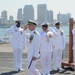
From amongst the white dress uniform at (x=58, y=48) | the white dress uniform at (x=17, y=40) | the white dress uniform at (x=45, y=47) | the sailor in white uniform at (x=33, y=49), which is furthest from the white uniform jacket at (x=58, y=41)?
the sailor in white uniform at (x=33, y=49)

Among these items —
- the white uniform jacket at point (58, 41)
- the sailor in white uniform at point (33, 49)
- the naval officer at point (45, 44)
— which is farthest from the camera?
the white uniform jacket at point (58, 41)

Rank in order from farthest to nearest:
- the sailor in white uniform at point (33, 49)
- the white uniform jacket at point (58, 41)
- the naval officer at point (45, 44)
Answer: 1. the white uniform jacket at point (58, 41)
2. the naval officer at point (45, 44)
3. the sailor in white uniform at point (33, 49)

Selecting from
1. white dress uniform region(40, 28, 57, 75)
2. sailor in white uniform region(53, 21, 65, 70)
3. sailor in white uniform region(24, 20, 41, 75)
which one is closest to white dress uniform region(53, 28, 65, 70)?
sailor in white uniform region(53, 21, 65, 70)

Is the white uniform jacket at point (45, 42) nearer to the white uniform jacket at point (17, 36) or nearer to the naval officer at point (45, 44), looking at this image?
the naval officer at point (45, 44)

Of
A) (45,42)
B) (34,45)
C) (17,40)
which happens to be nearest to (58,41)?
(17,40)

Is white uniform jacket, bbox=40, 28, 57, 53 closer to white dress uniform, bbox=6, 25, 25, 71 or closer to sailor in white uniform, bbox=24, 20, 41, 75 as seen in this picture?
sailor in white uniform, bbox=24, 20, 41, 75

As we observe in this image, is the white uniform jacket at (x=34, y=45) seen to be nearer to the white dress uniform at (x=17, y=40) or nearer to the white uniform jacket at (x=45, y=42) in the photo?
the white uniform jacket at (x=45, y=42)

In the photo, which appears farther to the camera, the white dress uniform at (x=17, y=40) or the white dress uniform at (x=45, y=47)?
the white dress uniform at (x=17, y=40)

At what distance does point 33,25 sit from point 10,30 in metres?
3.47

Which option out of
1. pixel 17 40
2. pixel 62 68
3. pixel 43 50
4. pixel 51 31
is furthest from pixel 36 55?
pixel 62 68

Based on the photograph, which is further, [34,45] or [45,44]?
[45,44]

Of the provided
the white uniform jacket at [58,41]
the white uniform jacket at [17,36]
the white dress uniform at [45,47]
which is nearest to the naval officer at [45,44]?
the white dress uniform at [45,47]

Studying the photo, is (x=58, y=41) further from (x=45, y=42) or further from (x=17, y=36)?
(x=45, y=42)

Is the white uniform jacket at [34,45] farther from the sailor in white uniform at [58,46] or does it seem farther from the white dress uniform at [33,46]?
the sailor in white uniform at [58,46]
